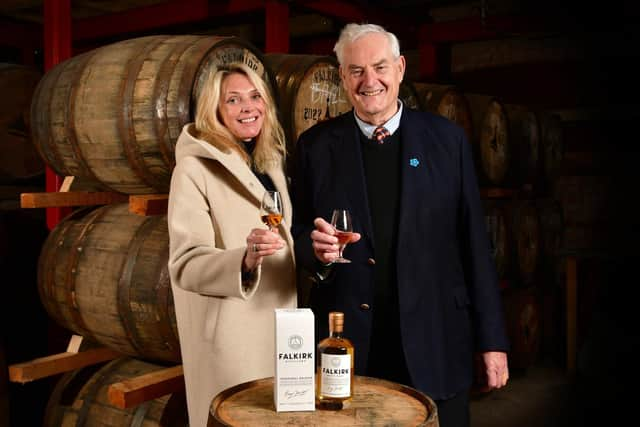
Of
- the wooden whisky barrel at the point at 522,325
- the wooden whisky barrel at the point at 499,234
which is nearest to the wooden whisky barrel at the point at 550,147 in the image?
the wooden whisky barrel at the point at 499,234

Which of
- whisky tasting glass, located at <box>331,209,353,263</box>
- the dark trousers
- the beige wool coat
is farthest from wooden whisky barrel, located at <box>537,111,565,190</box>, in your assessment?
whisky tasting glass, located at <box>331,209,353,263</box>

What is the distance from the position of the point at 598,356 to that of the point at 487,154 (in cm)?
227

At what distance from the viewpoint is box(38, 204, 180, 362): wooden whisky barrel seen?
9.12 feet

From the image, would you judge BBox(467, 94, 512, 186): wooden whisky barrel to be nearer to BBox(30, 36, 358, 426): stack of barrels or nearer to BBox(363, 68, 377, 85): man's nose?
BBox(30, 36, 358, 426): stack of barrels

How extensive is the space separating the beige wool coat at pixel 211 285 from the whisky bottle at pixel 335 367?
0.45m

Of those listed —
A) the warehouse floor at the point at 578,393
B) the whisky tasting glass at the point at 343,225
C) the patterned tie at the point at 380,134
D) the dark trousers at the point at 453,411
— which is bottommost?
the warehouse floor at the point at 578,393

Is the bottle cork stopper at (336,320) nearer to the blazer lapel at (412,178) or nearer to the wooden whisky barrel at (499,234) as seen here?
the blazer lapel at (412,178)

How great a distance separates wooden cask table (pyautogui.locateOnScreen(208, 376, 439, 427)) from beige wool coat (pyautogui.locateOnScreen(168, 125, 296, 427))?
30 centimetres

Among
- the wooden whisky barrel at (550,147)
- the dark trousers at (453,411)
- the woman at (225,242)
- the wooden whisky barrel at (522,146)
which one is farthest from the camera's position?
the wooden whisky barrel at (550,147)

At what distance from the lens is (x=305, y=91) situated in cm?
321

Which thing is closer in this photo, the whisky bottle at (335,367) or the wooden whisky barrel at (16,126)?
the whisky bottle at (335,367)

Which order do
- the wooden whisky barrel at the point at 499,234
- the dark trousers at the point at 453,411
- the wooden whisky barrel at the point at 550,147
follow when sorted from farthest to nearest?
the wooden whisky barrel at the point at 550,147
the wooden whisky barrel at the point at 499,234
the dark trousers at the point at 453,411

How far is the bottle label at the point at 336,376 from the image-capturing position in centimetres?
169

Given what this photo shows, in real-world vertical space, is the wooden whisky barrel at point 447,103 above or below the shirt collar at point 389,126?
Result: above
